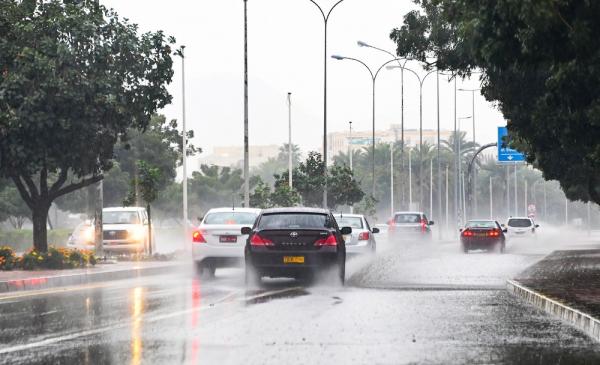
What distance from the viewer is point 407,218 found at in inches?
2255

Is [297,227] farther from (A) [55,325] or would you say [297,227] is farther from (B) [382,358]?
(B) [382,358]

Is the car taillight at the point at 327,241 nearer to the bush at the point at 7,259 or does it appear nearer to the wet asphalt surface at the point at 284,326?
the wet asphalt surface at the point at 284,326

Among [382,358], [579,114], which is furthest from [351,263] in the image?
[382,358]

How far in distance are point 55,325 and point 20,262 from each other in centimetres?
1452

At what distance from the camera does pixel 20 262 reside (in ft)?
95.6

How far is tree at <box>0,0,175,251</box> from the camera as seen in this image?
29.1 meters

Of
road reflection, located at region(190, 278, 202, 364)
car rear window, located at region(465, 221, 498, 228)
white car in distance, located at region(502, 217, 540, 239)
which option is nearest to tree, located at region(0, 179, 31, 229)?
white car in distance, located at region(502, 217, 540, 239)

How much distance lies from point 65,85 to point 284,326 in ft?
52.0

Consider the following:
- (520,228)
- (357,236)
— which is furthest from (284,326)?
(520,228)

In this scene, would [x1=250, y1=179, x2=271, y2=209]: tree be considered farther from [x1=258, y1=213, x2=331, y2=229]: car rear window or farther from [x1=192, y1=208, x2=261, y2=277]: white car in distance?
[x1=258, y1=213, x2=331, y2=229]: car rear window

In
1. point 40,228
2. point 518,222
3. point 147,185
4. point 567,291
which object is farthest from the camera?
point 518,222

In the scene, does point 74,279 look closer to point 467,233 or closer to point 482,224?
point 467,233

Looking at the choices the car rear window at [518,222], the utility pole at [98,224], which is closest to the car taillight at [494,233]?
the car rear window at [518,222]

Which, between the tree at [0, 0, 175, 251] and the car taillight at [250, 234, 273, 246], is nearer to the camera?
the car taillight at [250, 234, 273, 246]
